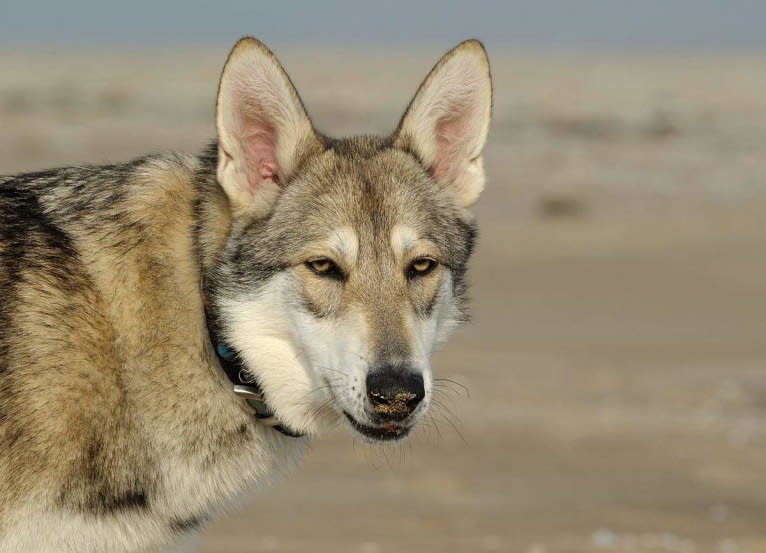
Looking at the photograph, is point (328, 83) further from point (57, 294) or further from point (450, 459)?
point (57, 294)

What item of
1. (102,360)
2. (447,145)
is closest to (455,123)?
(447,145)

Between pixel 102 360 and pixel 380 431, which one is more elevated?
pixel 102 360

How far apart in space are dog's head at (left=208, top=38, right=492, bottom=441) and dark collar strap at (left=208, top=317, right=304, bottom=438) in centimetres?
3

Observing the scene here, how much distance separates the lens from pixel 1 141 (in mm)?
29453

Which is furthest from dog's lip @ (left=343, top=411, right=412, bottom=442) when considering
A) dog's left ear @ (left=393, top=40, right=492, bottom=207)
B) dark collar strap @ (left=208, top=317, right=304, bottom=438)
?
dog's left ear @ (left=393, top=40, right=492, bottom=207)

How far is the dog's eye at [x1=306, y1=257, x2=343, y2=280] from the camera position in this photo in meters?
4.50

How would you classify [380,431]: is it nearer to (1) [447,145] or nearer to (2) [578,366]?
(1) [447,145]

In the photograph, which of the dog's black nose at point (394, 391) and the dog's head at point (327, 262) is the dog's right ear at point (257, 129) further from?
the dog's black nose at point (394, 391)

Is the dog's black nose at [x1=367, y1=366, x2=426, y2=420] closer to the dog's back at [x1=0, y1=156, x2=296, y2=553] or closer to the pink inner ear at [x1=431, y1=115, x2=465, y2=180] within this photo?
the dog's back at [x1=0, y1=156, x2=296, y2=553]

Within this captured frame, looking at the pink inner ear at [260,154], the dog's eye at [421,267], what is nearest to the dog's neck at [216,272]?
the pink inner ear at [260,154]

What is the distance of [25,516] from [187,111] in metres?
36.0

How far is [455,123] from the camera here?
5.13 meters

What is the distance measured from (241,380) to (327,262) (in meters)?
0.51

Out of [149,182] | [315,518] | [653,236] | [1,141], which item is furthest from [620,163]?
[149,182]
